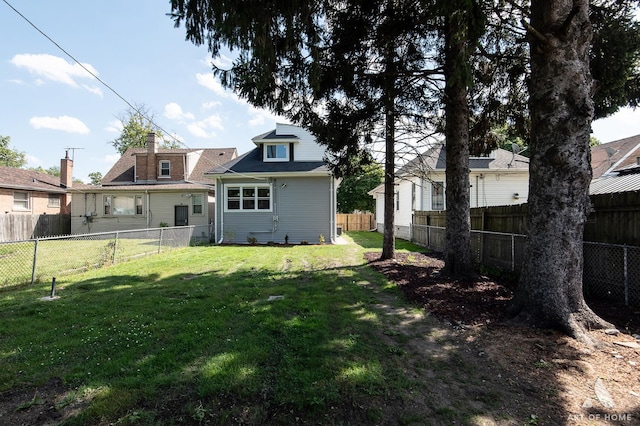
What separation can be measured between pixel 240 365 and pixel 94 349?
1.81 metres

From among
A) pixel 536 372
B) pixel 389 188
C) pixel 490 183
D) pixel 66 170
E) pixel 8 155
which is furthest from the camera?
pixel 8 155

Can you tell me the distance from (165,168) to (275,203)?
907cm

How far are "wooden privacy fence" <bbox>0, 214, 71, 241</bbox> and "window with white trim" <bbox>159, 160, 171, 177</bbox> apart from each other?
664 centimetres

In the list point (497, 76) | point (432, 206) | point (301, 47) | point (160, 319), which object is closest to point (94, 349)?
point (160, 319)

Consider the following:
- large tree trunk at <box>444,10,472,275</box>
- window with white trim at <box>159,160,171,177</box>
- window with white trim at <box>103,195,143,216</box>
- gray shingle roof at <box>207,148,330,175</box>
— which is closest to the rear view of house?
window with white trim at <box>103,195,143,216</box>

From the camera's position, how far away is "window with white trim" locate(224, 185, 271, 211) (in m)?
16.3

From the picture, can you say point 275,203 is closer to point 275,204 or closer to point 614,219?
point 275,204

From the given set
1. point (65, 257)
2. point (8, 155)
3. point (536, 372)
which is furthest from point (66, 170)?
point (8, 155)

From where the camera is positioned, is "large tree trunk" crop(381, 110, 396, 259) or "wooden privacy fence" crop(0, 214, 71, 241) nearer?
"large tree trunk" crop(381, 110, 396, 259)

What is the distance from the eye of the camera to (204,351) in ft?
11.7

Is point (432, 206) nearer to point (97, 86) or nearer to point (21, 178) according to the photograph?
point (97, 86)

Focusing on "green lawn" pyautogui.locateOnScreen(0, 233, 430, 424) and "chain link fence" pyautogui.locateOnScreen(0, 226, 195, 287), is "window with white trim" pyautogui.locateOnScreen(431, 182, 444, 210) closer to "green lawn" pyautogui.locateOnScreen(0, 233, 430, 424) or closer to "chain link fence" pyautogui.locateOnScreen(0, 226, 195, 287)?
"green lawn" pyautogui.locateOnScreen(0, 233, 430, 424)

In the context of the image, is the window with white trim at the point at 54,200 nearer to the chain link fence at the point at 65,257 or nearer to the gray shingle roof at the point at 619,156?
the chain link fence at the point at 65,257

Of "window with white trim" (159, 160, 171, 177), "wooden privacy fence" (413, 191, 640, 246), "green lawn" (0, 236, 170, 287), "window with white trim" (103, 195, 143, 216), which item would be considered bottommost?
"green lawn" (0, 236, 170, 287)
